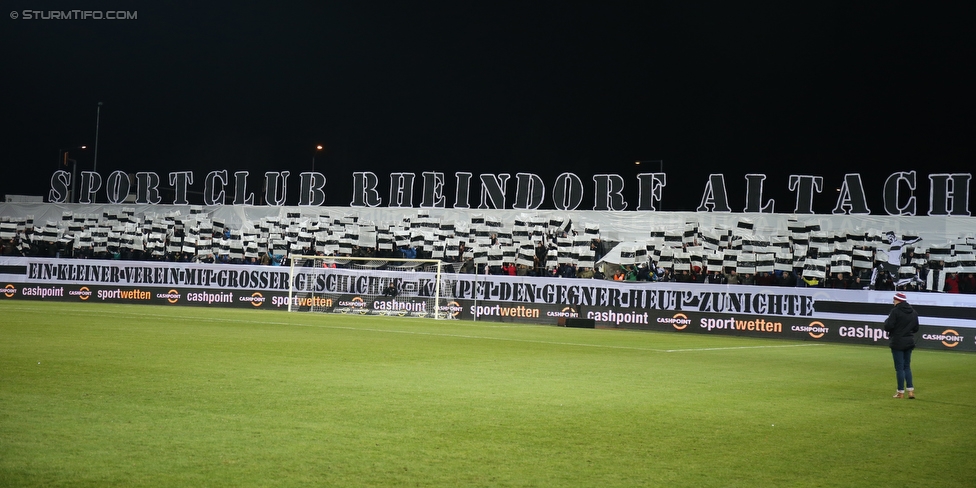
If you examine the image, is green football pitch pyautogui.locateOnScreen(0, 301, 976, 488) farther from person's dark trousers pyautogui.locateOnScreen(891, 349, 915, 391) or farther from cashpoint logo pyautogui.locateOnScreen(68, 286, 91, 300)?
cashpoint logo pyautogui.locateOnScreen(68, 286, 91, 300)

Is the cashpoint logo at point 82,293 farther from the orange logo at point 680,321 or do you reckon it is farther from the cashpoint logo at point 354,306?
the orange logo at point 680,321

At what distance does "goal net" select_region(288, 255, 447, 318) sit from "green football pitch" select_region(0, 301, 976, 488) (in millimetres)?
17513

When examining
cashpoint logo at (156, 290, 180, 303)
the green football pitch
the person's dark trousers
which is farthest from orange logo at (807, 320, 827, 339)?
cashpoint logo at (156, 290, 180, 303)

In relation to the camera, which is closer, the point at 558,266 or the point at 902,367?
the point at 902,367

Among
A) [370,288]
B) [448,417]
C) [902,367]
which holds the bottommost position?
[448,417]

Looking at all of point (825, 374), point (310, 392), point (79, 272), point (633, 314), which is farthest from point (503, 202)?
point (310, 392)

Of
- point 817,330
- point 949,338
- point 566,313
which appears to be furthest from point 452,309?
point 949,338

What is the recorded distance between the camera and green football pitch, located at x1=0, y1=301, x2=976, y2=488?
8789mm

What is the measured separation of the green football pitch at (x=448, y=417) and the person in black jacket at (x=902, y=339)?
1.30ft

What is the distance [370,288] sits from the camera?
4222 centimetres

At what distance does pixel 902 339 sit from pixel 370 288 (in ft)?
93.5

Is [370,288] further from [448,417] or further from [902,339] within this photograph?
[448,417]

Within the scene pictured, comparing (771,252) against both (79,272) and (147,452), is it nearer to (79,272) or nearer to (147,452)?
(79,272)

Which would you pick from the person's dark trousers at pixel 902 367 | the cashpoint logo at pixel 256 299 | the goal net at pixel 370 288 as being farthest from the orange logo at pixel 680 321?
the person's dark trousers at pixel 902 367
